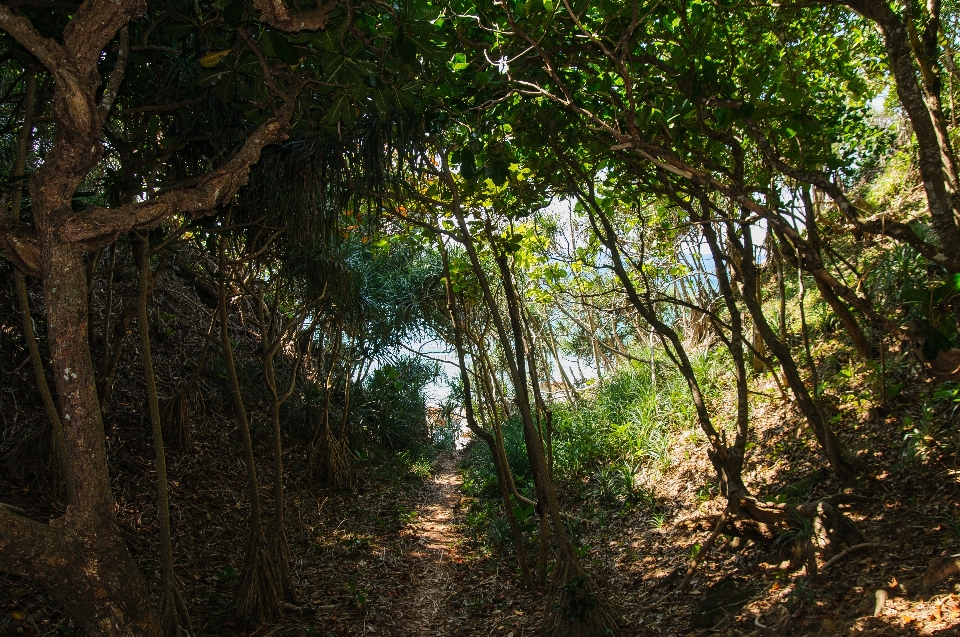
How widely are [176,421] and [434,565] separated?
2.99 metres

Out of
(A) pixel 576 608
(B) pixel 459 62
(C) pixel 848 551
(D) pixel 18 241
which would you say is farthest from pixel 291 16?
(C) pixel 848 551

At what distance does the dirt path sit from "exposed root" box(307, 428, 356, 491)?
42.3 inches

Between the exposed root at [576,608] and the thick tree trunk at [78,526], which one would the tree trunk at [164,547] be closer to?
the thick tree trunk at [78,526]

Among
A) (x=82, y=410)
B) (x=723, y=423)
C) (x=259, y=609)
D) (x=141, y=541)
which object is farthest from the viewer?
(x=723, y=423)

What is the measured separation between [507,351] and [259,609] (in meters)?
2.47

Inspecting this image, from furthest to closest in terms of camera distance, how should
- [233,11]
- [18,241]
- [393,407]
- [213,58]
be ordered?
[393,407], [213,58], [233,11], [18,241]

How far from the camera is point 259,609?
4.42 m

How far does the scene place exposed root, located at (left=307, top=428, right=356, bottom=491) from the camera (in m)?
8.07

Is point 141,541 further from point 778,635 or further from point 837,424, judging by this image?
point 837,424

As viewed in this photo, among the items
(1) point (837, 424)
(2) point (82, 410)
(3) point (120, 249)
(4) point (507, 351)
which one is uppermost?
(3) point (120, 249)

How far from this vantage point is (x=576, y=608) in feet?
12.3

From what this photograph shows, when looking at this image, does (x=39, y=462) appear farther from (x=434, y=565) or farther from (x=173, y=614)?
(x=434, y=565)

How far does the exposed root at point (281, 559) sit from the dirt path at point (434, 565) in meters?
0.93

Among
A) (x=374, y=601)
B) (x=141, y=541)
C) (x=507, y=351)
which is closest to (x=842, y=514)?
(x=507, y=351)
